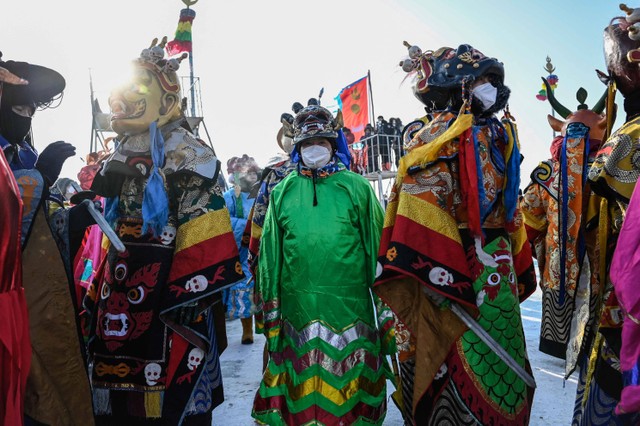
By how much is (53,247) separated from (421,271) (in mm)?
1721

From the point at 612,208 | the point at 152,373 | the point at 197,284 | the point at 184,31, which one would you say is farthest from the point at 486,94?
the point at 184,31

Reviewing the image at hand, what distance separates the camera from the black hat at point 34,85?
253cm

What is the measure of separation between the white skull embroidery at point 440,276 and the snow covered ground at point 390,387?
124 cm

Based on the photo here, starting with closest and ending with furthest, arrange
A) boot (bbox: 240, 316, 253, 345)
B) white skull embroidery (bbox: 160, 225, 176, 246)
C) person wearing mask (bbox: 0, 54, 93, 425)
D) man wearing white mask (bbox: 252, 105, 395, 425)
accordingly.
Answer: person wearing mask (bbox: 0, 54, 93, 425)
white skull embroidery (bbox: 160, 225, 176, 246)
man wearing white mask (bbox: 252, 105, 395, 425)
boot (bbox: 240, 316, 253, 345)

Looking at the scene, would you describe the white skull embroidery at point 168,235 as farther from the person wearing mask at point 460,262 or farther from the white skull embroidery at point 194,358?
the person wearing mask at point 460,262

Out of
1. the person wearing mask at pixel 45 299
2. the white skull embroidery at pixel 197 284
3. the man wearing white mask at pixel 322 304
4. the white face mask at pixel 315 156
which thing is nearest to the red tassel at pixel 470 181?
the man wearing white mask at pixel 322 304

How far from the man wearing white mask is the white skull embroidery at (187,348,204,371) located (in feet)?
1.68

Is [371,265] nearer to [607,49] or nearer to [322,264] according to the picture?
[322,264]

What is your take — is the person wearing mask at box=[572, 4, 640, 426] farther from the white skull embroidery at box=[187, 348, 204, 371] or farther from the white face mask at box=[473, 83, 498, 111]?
the white skull embroidery at box=[187, 348, 204, 371]

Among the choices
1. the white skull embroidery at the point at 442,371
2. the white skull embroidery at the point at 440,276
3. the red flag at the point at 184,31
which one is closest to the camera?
the white skull embroidery at the point at 440,276

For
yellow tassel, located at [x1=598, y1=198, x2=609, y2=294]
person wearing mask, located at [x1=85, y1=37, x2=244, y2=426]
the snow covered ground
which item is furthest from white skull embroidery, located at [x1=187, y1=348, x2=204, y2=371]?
yellow tassel, located at [x1=598, y1=198, x2=609, y2=294]

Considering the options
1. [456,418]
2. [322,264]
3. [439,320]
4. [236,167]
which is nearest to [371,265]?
[322,264]

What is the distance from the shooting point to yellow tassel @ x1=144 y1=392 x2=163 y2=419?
2.65m

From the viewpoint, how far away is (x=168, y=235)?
2.80 metres
